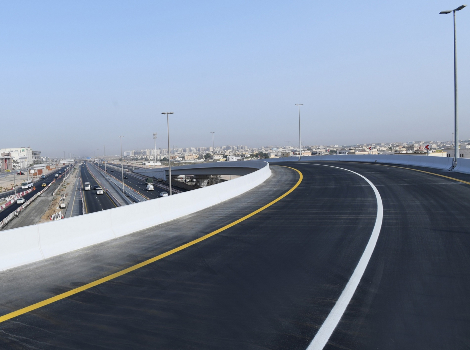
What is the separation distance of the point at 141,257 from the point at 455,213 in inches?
401

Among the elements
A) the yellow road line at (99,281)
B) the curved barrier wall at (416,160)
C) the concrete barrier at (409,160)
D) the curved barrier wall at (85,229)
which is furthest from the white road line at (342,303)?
the concrete barrier at (409,160)

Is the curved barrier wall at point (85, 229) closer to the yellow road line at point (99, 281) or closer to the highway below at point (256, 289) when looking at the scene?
the highway below at point (256, 289)

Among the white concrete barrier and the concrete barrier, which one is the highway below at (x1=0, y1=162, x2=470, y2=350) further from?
the concrete barrier

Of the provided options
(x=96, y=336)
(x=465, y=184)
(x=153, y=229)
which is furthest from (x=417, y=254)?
(x=465, y=184)

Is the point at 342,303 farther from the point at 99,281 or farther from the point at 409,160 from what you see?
the point at 409,160

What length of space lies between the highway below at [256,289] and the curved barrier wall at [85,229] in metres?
0.35

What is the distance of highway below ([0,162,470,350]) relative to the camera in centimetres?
462

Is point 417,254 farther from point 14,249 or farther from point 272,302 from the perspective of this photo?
point 14,249

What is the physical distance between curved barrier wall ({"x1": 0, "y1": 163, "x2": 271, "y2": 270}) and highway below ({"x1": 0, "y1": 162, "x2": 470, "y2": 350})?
350 millimetres

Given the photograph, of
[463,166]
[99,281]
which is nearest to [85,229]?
[99,281]

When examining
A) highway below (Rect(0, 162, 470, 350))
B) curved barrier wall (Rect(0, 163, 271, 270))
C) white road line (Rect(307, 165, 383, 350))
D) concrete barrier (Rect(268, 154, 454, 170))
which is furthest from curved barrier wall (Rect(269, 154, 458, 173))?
white road line (Rect(307, 165, 383, 350))

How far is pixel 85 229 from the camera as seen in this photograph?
31.2 feet

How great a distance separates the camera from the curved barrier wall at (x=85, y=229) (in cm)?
784

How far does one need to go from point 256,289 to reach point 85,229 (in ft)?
17.4
